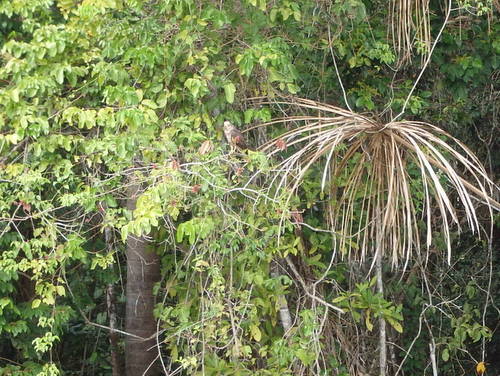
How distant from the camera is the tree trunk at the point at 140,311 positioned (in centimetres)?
554

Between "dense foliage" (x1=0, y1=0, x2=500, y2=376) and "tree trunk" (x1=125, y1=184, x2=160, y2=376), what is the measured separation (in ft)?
1.44

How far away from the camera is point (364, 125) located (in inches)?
149

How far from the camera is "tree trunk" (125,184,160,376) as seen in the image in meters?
5.54

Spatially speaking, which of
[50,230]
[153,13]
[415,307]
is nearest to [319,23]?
[153,13]

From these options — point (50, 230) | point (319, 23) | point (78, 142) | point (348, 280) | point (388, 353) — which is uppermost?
point (319, 23)

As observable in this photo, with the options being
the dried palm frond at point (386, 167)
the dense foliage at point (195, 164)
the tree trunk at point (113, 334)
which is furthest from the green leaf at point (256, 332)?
the tree trunk at point (113, 334)

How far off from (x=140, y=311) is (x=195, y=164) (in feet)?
6.75

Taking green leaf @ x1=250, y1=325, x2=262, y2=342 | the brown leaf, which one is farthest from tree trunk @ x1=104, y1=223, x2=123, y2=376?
the brown leaf

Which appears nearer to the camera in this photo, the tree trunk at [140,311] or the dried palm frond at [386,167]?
the dried palm frond at [386,167]

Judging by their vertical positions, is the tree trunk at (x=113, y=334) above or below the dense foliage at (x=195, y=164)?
below

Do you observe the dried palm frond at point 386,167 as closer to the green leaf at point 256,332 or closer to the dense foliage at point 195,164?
the dense foliage at point 195,164

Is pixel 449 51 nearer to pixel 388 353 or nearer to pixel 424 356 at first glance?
pixel 388 353

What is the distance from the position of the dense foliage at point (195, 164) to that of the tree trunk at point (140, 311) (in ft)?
1.44

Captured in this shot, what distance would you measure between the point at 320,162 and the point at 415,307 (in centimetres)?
233
